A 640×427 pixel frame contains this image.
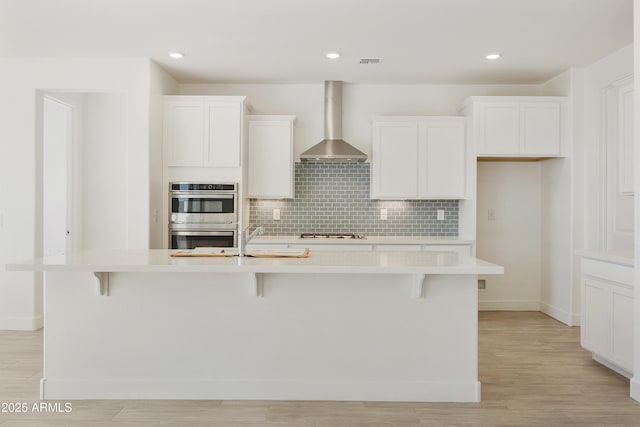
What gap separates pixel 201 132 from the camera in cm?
502

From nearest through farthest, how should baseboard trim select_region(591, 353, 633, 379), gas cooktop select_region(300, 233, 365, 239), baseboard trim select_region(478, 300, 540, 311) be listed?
baseboard trim select_region(591, 353, 633, 379) < gas cooktop select_region(300, 233, 365, 239) < baseboard trim select_region(478, 300, 540, 311)

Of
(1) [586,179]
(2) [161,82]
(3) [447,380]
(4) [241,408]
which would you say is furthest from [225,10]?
(1) [586,179]

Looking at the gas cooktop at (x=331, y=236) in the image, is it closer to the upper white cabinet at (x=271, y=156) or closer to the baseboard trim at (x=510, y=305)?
the upper white cabinet at (x=271, y=156)

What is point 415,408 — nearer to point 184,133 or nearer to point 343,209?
point 343,209

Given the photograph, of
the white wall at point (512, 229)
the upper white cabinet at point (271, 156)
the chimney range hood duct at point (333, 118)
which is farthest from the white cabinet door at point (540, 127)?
the upper white cabinet at point (271, 156)

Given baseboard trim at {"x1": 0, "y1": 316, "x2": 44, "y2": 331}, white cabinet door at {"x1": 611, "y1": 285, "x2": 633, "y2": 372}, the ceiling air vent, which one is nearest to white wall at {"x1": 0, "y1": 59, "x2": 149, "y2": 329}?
baseboard trim at {"x1": 0, "y1": 316, "x2": 44, "y2": 331}

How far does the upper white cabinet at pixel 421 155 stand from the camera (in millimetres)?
5270

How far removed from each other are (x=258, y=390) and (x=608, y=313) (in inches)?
102

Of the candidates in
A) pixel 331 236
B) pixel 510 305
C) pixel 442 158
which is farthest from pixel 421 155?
pixel 510 305

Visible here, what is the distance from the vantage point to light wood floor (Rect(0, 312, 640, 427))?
8.75 ft

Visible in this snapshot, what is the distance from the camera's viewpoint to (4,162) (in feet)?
15.7

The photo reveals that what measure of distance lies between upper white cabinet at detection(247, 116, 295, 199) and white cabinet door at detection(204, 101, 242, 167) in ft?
0.92

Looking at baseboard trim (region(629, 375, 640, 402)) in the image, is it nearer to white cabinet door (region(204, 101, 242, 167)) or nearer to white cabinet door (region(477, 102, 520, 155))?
white cabinet door (region(477, 102, 520, 155))

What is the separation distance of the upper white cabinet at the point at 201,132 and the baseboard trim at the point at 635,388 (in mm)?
3896
